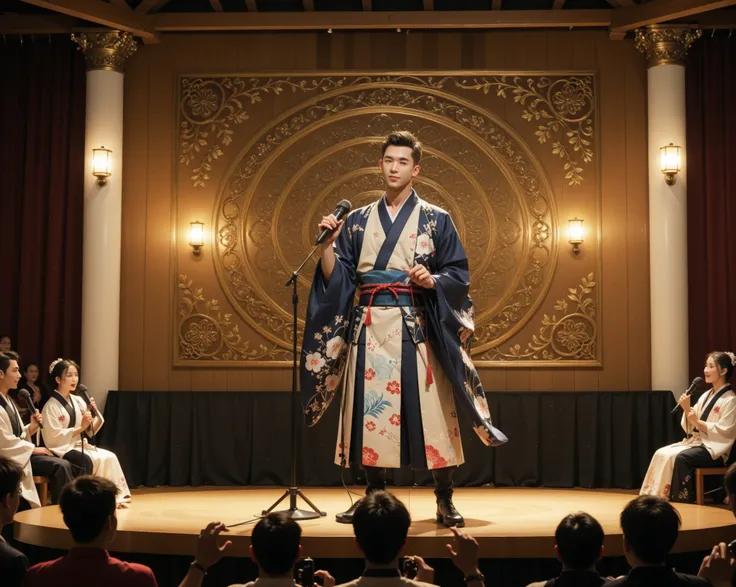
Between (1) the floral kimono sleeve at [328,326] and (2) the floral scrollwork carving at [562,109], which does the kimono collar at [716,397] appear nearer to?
(2) the floral scrollwork carving at [562,109]

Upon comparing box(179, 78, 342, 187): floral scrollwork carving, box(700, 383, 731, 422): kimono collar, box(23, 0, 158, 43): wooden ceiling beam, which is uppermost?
box(23, 0, 158, 43): wooden ceiling beam

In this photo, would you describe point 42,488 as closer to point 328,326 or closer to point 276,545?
point 328,326

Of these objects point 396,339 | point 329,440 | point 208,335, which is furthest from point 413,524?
point 208,335

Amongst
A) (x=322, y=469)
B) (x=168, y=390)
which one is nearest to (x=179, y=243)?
(x=168, y=390)

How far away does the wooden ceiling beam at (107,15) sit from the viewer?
7486 mm

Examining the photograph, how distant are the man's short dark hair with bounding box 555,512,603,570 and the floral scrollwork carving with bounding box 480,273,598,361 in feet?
17.5

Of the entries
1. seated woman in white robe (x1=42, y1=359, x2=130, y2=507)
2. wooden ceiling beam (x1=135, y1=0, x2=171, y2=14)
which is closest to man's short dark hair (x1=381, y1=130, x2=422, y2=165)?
seated woman in white robe (x1=42, y1=359, x2=130, y2=507)

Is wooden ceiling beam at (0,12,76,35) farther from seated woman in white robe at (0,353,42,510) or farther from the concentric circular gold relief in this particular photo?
seated woman in white robe at (0,353,42,510)

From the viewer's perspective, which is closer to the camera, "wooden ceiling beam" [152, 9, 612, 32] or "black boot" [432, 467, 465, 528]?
"black boot" [432, 467, 465, 528]

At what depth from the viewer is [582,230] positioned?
8.09 metres

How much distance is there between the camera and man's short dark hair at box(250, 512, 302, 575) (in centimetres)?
265

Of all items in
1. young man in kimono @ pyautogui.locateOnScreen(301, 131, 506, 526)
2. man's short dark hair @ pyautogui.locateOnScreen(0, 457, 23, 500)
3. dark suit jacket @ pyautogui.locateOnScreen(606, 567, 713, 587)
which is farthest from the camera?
young man in kimono @ pyautogui.locateOnScreen(301, 131, 506, 526)

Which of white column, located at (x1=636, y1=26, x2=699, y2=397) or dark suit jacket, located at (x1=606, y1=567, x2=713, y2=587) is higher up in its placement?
white column, located at (x1=636, y1=26, x2=699, y2=397)

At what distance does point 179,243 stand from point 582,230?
3.16 meters
